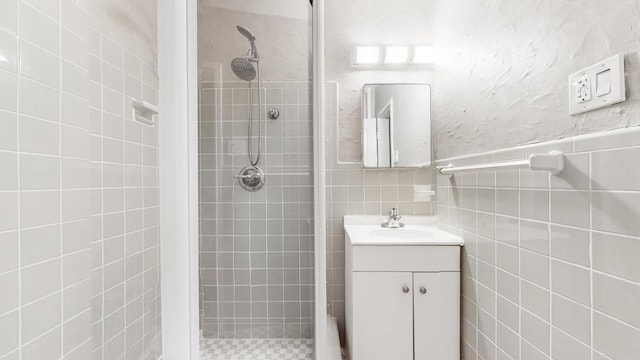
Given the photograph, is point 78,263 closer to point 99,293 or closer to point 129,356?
point 99,293

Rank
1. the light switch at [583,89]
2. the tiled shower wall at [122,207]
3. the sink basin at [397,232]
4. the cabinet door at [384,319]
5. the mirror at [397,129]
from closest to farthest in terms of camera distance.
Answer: the light switch at [583,89]
the tiled shower wall at [122,207]
the cabinet door at [384,319]
the sink basin at [397,232]
the mirror at [397,129]

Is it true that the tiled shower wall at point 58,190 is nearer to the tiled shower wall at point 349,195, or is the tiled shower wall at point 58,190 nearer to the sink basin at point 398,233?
the sink basin at point 398,233

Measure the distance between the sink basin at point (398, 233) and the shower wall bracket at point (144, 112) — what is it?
104 cm

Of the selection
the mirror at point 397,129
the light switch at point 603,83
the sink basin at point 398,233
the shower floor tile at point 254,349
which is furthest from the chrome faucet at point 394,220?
the light switch at point 603,83

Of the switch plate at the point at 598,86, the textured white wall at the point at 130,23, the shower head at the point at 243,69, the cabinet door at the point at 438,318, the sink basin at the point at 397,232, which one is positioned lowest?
the cabinet door at the point at 438,318

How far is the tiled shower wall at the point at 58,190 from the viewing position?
76 centimetres

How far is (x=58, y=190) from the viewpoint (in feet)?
2.94

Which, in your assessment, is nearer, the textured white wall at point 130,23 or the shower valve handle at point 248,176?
the textured white wall at point 130,23

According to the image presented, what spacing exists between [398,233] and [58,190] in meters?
1.60

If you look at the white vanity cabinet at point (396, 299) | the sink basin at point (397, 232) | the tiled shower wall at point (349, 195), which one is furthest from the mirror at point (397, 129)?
the white vanity cabinet at point (396, 299)

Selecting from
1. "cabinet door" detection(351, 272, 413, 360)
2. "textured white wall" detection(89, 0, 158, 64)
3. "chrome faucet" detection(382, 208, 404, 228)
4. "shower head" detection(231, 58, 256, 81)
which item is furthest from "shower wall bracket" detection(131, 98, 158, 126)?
"chrome faucet" detection(382, 208, 404, 228)

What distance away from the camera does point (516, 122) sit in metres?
1.21

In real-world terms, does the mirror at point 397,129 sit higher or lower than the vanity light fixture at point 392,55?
lower

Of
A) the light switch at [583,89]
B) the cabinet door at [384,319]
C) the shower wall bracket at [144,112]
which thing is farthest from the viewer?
the cabinet door at [384,319]
